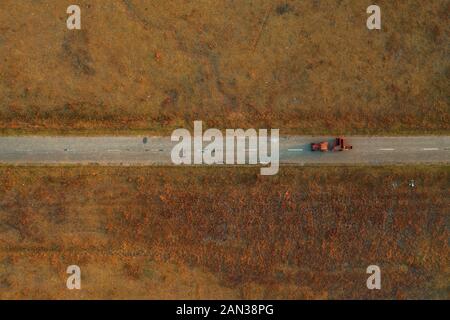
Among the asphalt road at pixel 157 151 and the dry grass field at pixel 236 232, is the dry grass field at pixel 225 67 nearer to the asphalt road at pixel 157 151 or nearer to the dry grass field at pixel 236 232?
the asphalt road at pixel 157 151

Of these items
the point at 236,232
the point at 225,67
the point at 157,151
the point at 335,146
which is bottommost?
the point at 236,232

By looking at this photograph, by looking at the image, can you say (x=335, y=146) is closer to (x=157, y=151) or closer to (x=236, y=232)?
(x=236, y=232)

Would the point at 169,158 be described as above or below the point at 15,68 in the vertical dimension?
below

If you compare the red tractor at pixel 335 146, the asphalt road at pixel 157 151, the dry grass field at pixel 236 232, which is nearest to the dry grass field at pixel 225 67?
the asphalt road at pixel 157 151

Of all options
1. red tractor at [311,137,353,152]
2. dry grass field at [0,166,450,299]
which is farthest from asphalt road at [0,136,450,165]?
dry grass field at [0,166,450,299]

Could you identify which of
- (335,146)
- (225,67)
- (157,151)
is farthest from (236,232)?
(225,67)

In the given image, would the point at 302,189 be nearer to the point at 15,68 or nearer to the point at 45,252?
the point at 45,252

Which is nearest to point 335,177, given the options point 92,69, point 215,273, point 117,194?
point 215,273
